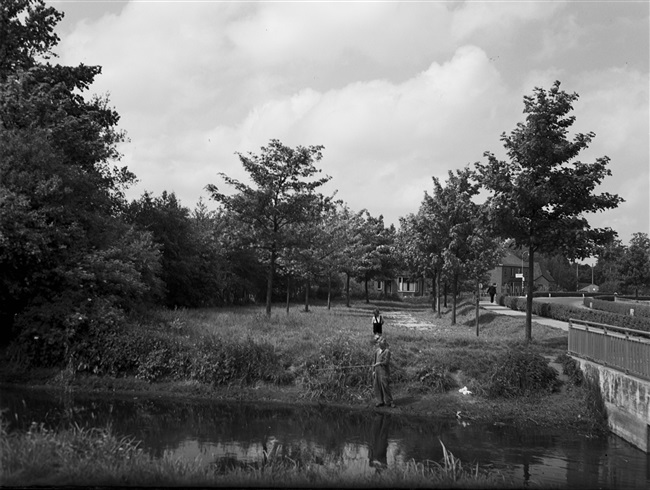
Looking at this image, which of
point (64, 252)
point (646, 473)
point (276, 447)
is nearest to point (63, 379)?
point (64, 252)

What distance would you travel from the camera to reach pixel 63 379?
49.9ft

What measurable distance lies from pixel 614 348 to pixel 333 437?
6.68m

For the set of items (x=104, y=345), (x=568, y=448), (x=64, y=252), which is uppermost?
(x=64, y=252)

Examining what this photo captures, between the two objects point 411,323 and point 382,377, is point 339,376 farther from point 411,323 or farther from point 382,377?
point 411,323

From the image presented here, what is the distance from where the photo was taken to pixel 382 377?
47.5ft

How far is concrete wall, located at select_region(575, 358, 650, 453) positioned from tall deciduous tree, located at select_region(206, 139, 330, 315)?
555 inches

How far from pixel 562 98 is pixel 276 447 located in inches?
569

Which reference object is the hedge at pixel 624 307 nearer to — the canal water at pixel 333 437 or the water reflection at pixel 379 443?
the canal water at pixel 333 437

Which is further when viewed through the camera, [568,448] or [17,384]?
[17,384]

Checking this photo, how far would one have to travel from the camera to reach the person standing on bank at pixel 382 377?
14.5m

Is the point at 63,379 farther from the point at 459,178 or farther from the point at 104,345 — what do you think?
the point at 459,178

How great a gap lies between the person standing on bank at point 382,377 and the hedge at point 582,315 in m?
8.59

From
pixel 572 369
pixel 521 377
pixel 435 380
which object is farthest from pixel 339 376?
pixel 572 369

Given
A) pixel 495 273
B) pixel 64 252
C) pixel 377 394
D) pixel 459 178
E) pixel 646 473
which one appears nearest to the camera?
pixel 646 473
